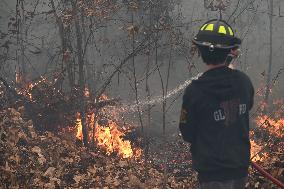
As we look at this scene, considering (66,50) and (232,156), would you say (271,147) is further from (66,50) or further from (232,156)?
(66,50)

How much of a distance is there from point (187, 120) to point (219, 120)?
31 centimetres

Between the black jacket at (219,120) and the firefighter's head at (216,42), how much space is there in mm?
118

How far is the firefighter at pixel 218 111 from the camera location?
3.42m

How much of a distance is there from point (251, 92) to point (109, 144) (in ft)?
A: 27.4

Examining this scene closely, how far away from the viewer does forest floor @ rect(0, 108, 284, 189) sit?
5.55 meters

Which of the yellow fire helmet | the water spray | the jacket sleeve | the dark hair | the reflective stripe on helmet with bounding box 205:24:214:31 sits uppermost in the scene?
the reflective stripe on helmet with bounding box 205:24:214:31

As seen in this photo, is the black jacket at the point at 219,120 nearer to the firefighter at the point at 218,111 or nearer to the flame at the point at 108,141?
the firefighter at the point at 218,111

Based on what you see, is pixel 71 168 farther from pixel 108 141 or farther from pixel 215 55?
pixel 215 55

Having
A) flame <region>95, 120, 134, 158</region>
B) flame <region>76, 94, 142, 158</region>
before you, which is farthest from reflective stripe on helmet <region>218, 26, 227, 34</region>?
flame <region>95, 120, 134, 158</region>

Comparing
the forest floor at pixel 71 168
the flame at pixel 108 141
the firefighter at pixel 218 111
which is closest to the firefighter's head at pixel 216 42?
the firefighter at pixel 218 111

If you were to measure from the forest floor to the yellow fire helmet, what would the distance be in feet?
8.81

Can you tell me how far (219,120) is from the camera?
344 centimetres

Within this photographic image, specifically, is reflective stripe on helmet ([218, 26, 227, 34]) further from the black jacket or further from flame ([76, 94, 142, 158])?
flame ([76, 94, 142, 158])

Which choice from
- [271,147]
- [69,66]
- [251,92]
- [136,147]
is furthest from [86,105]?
[251,92]
